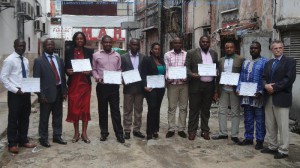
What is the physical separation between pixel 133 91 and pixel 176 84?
0.81m

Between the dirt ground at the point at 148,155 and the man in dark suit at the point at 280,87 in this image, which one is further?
the man in dark suit at the point at 280,87

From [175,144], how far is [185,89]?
105 centimetres

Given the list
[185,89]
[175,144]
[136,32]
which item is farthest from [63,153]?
[136,32]

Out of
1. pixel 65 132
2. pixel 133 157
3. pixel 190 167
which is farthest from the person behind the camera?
pixel 65 132

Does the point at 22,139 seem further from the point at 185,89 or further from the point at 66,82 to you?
the point at 185,89

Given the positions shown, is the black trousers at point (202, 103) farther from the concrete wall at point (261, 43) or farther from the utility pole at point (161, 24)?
the utility pole at point (161, 24)

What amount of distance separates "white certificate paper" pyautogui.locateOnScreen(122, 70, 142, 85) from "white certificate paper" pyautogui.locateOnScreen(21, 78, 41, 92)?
151cm

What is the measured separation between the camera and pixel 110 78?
681cm

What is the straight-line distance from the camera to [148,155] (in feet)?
20.6

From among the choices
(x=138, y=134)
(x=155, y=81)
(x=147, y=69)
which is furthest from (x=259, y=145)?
(x=147, y=69)

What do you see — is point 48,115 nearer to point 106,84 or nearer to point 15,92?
point 15,92

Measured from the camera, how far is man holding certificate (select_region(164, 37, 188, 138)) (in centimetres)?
715

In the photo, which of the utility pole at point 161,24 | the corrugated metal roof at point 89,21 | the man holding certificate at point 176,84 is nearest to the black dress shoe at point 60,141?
the man holding certificate at point 176,84

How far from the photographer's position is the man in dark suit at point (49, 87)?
650 cm
